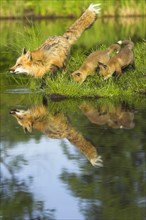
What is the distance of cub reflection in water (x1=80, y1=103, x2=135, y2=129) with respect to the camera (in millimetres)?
10797

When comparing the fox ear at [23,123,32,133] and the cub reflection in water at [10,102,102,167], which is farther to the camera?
the fox ear at [23,123,32,133]

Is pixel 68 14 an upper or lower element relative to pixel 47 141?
lower

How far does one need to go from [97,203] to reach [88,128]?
3.59 m

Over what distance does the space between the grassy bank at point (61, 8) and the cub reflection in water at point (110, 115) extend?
26.2 m

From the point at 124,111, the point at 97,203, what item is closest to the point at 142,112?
the point at 124,111

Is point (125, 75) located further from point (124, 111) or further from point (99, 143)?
point (99, 143)

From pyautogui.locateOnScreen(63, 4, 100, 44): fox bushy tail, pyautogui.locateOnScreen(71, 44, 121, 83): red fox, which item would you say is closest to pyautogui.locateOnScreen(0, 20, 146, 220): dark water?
pyautogui.locateOnScreen(71, 44, 121, 83): red fox

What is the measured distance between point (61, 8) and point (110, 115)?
104ft

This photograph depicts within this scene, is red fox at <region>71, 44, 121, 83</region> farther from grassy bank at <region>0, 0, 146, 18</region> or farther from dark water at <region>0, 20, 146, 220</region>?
grassy bank at <region>0, 0, 146, 18</region>

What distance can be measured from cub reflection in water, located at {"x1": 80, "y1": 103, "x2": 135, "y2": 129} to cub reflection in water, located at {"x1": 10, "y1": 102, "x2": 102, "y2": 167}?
0.45 meters

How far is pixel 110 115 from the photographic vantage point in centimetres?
1144

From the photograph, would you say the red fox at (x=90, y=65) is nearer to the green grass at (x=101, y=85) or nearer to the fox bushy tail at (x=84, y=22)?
the green grass at (x=101, y=85)

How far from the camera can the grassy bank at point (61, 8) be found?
3912 centimetres

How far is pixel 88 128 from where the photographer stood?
10547 mm
